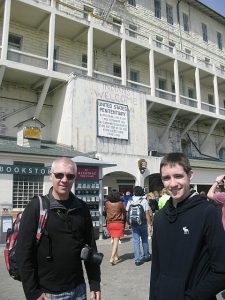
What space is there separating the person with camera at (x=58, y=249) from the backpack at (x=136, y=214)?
562cm

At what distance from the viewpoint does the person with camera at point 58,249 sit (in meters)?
2.70

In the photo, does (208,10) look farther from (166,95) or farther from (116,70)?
(116,70)

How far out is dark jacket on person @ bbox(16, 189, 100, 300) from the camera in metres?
2.68

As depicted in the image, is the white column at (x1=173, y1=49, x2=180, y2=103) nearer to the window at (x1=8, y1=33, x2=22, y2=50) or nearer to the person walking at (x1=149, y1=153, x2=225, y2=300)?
the window at (x1=8, y1=33, x2=22, y2=50)

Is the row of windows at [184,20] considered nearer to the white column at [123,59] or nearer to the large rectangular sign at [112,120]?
the white column at [123,59]

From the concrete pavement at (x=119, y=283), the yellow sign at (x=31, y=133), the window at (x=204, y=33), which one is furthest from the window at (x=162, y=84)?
the concrete pavement at (x=119, y=283)

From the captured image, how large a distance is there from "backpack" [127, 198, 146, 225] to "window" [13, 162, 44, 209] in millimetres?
6608

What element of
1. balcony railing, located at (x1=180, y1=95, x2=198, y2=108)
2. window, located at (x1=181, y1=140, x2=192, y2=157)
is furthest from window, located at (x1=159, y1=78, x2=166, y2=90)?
window, located at (x1=181, y1=140, x2=192, y2=157)

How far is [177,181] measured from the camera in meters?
2.47

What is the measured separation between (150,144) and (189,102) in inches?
216

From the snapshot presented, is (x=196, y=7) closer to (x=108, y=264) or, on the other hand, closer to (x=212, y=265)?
(x=108, y=264)

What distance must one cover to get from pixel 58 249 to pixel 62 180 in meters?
0.60

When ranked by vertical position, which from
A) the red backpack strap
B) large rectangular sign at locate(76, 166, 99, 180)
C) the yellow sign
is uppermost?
the yellow sign

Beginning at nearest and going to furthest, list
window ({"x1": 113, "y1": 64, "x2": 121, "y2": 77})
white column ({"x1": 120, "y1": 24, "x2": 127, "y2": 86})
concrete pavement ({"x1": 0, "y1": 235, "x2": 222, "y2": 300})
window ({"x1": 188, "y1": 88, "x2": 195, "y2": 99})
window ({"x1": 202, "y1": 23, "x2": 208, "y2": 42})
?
concrete pavement ({"x1": 0, "y1": 235, "x2": 222, "y2": 300}) → white column ({"x1": 120, "y1": 24, "x2": 127, "y2": 86}) → window ({"x1": 113, "y1": 64, "x2": 121, "y2": 77}) → window ({"x1": 188, "y1": 88, "x2": 195, "y2": 99}) → window ({"x1": 202, "y1": 23, "x2": 208, "y2": 42})
